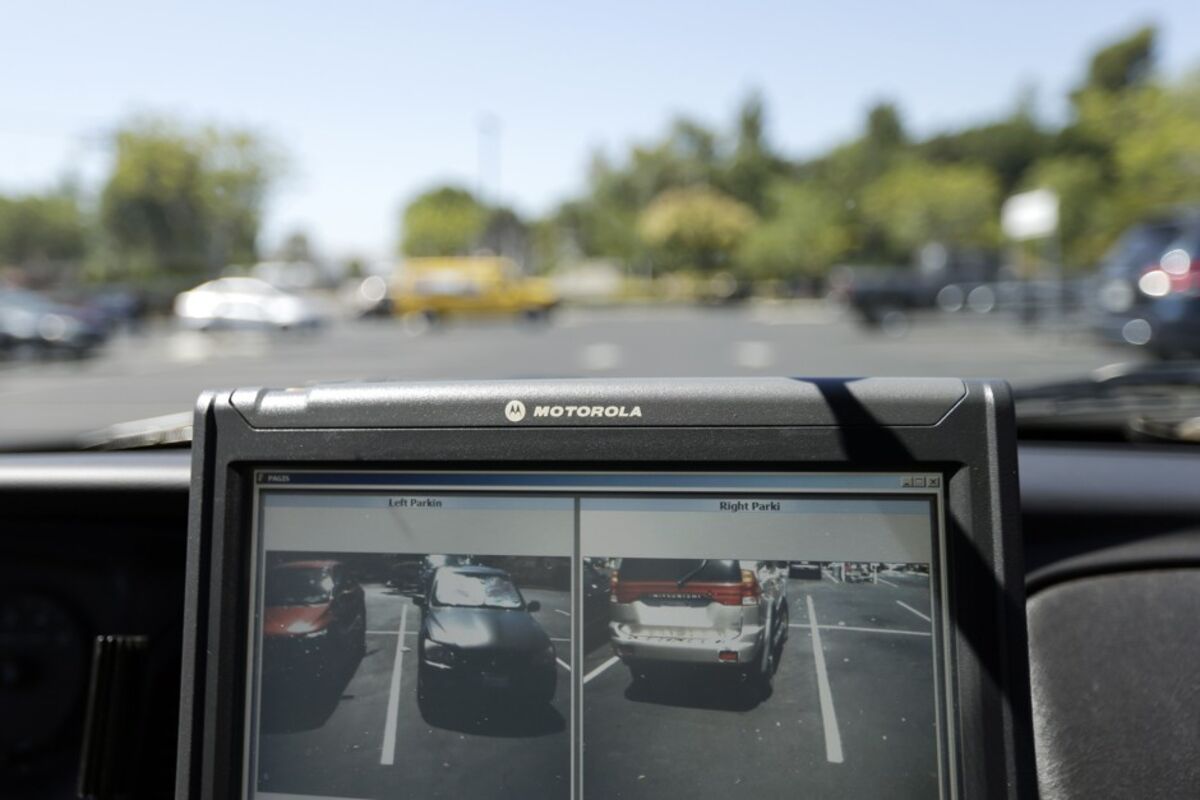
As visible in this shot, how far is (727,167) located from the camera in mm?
4785

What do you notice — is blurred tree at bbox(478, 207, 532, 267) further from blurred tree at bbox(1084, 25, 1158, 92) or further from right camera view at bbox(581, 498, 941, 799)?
blurred tree at bbox(1084, 25, 1158, 92)

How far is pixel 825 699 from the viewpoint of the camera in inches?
58.7

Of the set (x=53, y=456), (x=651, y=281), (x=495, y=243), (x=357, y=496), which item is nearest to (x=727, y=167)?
(x=495, y=243)

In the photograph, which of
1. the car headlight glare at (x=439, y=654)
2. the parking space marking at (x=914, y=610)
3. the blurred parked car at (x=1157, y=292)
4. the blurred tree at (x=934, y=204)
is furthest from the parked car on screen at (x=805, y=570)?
the blurred tree at (x=934, y=204)

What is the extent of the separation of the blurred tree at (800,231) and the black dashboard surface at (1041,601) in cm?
266

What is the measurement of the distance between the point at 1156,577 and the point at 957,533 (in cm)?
69

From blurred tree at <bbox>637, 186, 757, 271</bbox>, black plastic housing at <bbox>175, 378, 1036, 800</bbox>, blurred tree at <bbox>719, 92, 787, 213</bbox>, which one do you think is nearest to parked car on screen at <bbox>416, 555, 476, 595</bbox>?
black plastic housing at <bbox>175, 378, 1036, 800</bbox>

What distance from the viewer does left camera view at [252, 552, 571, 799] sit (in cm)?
152

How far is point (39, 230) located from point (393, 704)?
489 cm

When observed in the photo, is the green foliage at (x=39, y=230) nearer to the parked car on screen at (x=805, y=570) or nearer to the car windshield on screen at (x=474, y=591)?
the car windshield on screen at (x=474, y=591)

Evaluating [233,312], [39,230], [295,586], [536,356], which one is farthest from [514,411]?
[233,312]

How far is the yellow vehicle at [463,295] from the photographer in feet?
34.5

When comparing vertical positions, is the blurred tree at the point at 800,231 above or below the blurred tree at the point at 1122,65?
below

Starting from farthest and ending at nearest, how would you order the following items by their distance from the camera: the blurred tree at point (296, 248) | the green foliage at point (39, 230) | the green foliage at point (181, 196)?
1. the green foliage at point (39, 230)
2. the green foliage at point (181, 196)
3. the blurred tree at point (296, 248)
